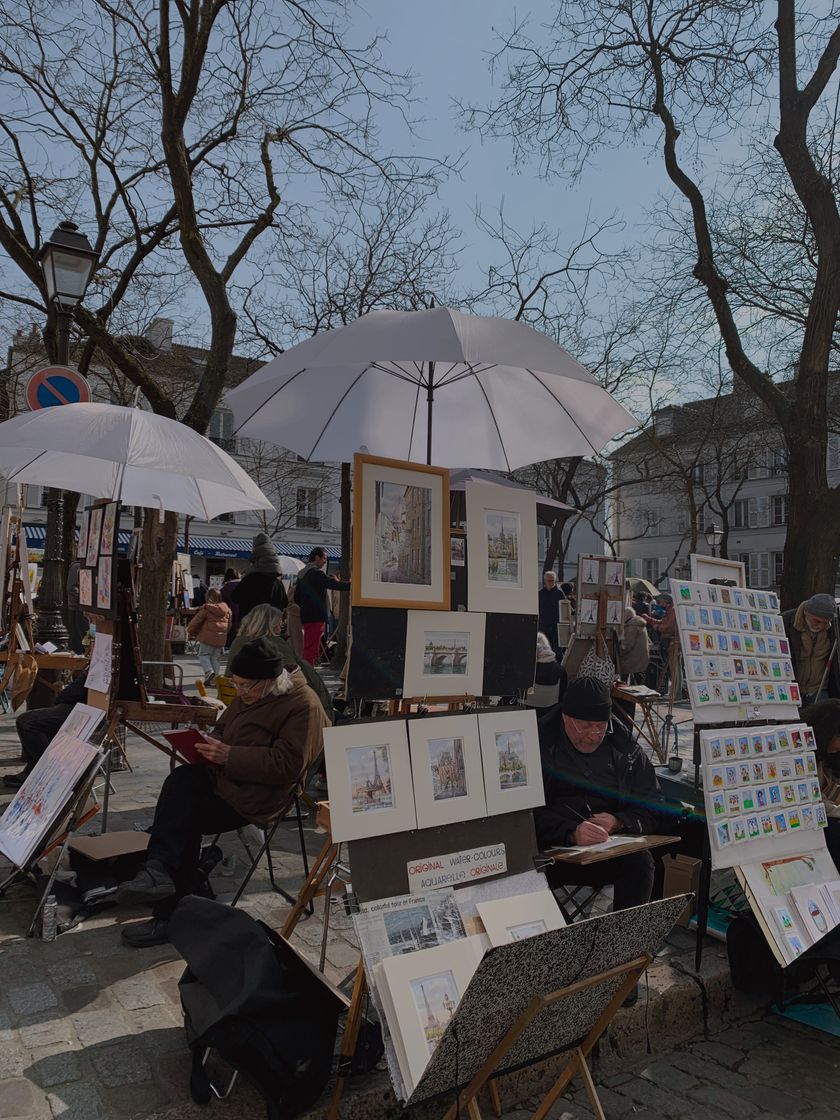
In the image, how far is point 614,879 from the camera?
11.8 feet

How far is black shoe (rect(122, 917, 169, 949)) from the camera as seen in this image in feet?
11.7

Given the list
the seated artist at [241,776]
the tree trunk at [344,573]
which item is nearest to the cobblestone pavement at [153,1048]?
the seated artist at [241,776]

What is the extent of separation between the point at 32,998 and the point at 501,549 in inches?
90.9

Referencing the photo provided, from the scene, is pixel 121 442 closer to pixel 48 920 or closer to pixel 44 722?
pixel 44 722

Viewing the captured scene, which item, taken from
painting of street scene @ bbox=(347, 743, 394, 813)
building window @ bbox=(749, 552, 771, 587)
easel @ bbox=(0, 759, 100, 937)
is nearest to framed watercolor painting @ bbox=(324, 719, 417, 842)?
painting of street scene @ bbox=(347, 743, 394, 813)

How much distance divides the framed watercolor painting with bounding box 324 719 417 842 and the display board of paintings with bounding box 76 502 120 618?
2.05 metres

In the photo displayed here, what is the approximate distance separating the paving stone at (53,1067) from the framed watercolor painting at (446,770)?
4.19 ft

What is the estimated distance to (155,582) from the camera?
27.6 feet

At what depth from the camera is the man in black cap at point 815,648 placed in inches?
242

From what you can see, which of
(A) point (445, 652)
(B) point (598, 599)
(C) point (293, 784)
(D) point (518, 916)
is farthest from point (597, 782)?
(B) point (598, 599)

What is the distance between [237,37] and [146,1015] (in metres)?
10.0

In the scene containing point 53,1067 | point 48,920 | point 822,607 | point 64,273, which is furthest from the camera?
point 64,273

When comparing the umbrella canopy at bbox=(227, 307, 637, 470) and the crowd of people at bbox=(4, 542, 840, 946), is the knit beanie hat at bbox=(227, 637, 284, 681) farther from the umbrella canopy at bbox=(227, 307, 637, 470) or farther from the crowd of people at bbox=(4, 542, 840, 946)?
the umbrella canopy at bbox=(227, 307, 637, 470)

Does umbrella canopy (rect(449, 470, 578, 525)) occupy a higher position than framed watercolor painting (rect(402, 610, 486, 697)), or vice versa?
umbrella canopy (rect(449, 470, 578, 525))
